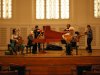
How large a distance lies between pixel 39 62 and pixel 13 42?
207 centimetres

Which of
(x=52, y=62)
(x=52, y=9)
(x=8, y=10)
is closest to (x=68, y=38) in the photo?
(x=52, y=62)

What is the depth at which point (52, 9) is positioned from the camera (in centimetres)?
1881

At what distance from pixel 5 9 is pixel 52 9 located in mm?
2941

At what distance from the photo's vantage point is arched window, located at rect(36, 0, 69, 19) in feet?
61.5

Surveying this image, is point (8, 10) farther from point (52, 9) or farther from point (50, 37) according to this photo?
point (50, 37)

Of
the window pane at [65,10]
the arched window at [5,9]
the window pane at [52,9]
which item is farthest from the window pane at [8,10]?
the window pane at [65,10]

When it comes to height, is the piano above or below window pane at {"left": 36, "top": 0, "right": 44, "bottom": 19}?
below

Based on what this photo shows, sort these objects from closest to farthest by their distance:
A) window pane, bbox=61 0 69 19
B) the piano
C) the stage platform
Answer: the stage platform < the piano < window pane, bbox=61 0 69 19

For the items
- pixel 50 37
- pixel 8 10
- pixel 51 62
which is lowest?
pixel 51 62

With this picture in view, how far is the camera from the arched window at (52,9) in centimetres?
1875

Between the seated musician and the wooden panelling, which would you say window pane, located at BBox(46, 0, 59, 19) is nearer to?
the seated musician

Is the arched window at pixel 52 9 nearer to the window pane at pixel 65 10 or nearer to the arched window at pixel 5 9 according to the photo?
the window pane at pixel 65 10

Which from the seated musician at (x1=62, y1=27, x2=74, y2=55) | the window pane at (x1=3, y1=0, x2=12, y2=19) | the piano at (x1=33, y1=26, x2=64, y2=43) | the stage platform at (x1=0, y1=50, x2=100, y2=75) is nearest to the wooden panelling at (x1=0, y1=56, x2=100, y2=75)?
the stage platform at (x1=0, y1=50, x2=100, y2=75)

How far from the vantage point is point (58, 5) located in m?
18.9
